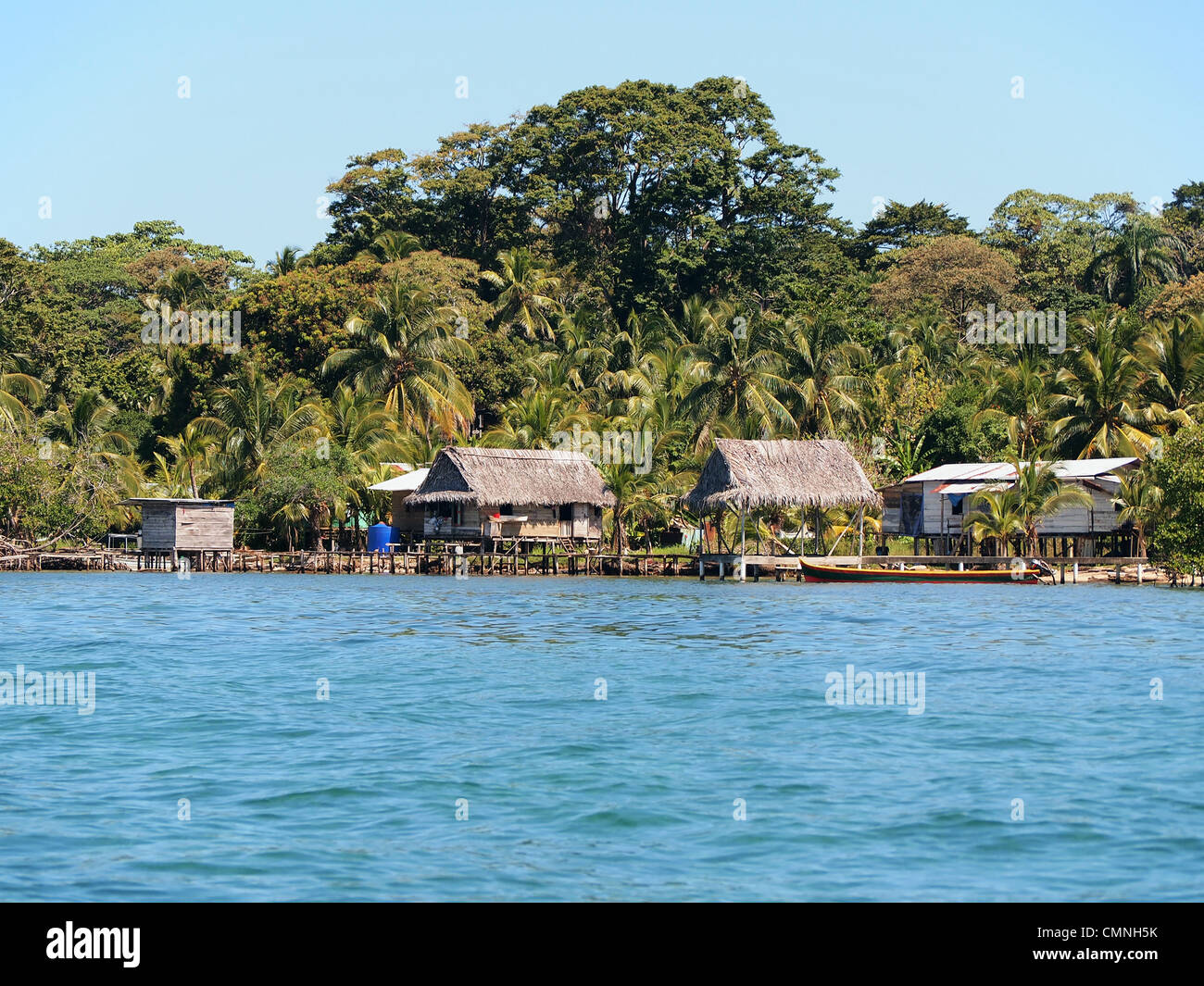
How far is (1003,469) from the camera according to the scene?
4438cm

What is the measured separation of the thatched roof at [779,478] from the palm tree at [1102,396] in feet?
27.3

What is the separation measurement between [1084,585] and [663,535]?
1585 centimetres

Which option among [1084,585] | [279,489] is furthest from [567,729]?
[279,489]

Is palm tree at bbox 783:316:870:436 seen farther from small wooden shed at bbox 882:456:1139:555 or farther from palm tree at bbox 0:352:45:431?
palm tree at bbox 0:352:45:431

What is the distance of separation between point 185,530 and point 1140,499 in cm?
2947

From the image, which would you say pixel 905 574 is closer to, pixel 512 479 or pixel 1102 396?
pixel 1102 396

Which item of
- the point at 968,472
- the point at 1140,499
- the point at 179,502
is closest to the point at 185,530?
the point at 179,502

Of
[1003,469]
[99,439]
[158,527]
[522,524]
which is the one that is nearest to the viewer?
[1003,469]

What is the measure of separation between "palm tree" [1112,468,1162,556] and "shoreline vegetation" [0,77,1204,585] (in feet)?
0.44

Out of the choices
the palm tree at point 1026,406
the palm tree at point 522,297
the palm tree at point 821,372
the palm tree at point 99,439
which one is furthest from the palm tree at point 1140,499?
the palm tree at point 99,439

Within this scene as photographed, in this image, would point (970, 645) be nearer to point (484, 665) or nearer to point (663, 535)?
point (484, 665)

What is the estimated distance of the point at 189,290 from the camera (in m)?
60.9

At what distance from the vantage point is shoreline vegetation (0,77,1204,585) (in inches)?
1833

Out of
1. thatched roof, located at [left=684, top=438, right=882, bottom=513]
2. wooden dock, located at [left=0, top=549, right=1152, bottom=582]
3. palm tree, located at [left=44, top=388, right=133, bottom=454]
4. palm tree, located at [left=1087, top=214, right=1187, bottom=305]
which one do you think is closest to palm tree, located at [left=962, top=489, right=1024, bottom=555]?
wooden dock, located at [left=0, top=549, right=1152, bottom=582]
